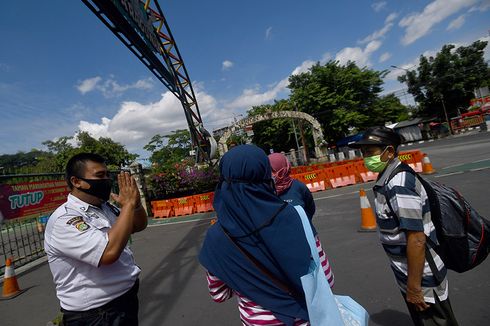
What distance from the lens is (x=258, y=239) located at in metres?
1.27

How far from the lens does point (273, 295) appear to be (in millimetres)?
1303

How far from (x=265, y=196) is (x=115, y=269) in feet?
4.02

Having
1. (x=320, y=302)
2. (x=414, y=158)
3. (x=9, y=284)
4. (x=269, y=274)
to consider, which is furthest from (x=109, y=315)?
(x=414, y=158)

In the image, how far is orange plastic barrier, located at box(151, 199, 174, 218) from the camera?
1327 cm

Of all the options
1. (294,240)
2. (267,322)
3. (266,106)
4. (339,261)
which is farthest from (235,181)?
(266,106)

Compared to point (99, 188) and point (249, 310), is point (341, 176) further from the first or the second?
point (249, 310)

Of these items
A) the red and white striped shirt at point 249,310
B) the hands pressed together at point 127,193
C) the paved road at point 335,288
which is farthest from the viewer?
the paved road at point 335,288

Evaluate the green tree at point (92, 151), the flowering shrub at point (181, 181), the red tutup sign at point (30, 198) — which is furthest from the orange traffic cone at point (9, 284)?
the green tree at point (92, 151)

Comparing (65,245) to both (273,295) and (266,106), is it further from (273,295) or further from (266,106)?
(266,106)

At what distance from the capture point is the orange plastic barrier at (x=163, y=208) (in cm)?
1327

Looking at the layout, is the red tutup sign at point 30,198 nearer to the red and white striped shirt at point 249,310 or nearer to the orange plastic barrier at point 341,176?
the red and white striped shirt at point 249,310

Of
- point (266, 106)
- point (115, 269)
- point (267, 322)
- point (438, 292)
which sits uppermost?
point (266, 106)

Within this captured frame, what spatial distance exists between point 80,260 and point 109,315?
43cm

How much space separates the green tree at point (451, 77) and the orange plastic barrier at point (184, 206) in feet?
107
